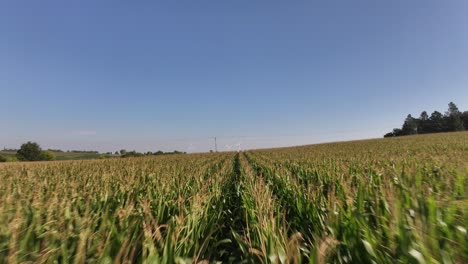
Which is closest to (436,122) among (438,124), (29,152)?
(438,124)

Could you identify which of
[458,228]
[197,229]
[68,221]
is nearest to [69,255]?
[68,221]

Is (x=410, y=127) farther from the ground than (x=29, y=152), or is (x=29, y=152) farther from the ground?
(x=410, y=127)

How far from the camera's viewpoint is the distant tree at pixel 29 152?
85.2 metres

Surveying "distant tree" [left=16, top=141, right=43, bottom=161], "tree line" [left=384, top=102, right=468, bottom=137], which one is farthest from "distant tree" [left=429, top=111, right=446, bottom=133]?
"distant tree" [left=16, top=141, right=43, bottom=161]

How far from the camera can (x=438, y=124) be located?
10169 cm

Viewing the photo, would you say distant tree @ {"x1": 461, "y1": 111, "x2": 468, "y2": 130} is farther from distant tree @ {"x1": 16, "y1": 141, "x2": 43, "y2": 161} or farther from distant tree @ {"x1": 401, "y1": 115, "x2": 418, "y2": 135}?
distant tree @ {"x1": 16, "y1": 141, "x2": 43, "y2": 161}

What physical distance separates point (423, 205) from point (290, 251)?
1.97m

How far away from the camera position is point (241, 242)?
11.3ft

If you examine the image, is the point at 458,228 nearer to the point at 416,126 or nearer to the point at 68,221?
the point at 68,221

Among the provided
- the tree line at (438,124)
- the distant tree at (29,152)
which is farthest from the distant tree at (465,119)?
the distant tree at (29,152)

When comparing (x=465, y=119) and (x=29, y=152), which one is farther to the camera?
(x=465, y=119)

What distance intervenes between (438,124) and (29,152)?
124988mm

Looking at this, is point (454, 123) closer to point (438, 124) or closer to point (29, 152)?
point (438, 124)

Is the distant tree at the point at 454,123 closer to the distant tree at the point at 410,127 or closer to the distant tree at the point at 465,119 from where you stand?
the distant tree at the point at 465,119
